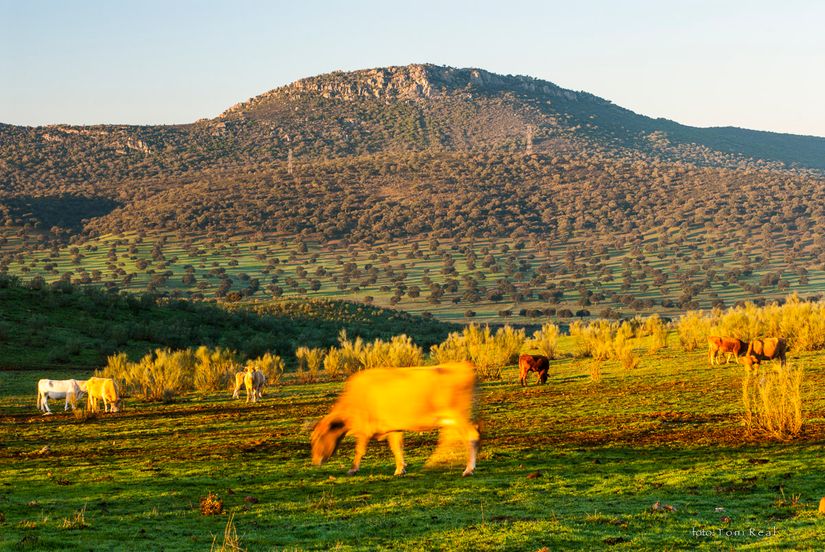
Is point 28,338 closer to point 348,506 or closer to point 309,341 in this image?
point 309,341

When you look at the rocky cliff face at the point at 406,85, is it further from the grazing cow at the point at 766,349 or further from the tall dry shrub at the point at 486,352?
the grazing cow at the point at 766,349

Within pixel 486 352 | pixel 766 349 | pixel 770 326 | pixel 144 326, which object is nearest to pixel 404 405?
pixel 766 349

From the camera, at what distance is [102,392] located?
23.6m

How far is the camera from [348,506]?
11.4 metres

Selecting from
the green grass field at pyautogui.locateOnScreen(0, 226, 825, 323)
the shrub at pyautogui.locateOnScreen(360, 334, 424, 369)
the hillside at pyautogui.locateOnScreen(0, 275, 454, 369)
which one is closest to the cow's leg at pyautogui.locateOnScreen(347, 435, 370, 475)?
the shrub at pyautogui.locateOnScreen(360, 334, 424, 369)

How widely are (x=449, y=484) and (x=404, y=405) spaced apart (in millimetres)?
1549

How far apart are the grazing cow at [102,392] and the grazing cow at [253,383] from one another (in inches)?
139

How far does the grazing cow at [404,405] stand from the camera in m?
11.5

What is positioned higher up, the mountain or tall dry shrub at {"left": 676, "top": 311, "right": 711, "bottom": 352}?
the mountain

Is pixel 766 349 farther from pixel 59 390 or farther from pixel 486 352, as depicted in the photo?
pixel 59 390

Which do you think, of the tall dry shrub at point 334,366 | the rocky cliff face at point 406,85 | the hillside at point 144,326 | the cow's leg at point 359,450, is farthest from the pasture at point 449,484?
the rocky cliff face at point 406,85

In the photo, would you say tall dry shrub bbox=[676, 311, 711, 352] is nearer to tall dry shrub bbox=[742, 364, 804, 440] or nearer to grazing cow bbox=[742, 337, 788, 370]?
grazing cow bbox=[742, 337, 788, 370]

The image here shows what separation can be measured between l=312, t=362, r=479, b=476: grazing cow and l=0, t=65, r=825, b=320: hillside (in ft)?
177

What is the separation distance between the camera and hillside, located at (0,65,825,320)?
75.4m
